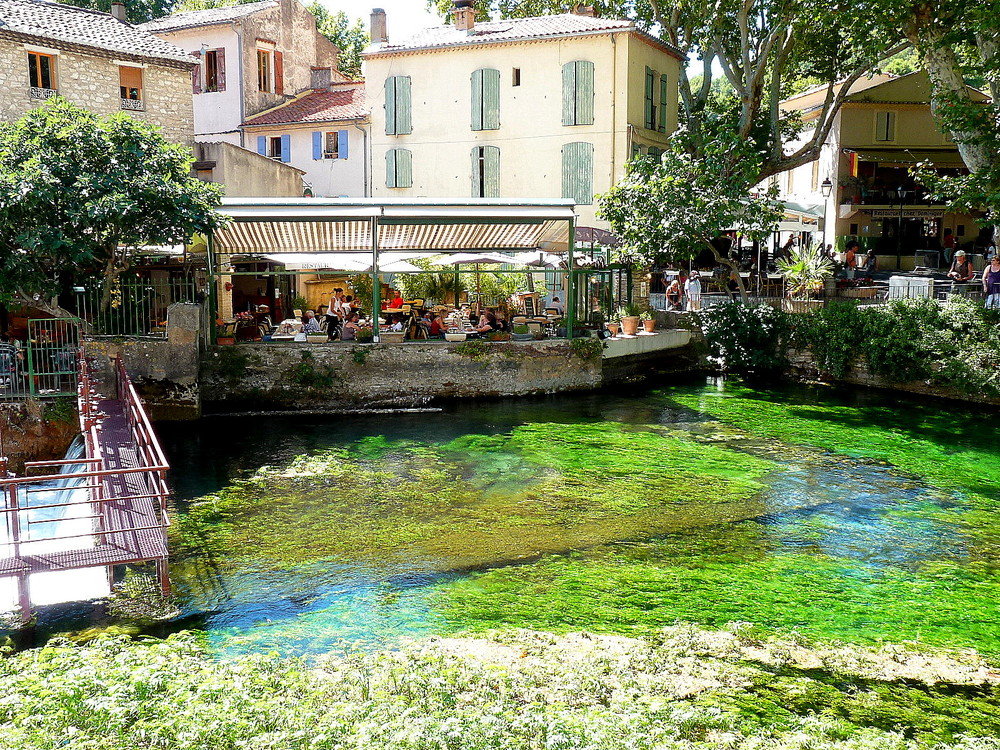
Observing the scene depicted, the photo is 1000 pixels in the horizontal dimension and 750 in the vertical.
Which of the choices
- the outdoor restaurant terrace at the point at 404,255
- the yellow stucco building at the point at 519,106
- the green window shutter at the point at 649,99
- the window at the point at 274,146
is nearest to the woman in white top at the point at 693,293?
the outdoor restaurant terrace at the point at 404,255

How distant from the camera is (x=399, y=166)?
29578 millimetres

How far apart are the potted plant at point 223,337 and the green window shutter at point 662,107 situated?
1595 cm

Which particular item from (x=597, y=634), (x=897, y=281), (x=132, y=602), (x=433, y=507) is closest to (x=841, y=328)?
(x=897, y=281)

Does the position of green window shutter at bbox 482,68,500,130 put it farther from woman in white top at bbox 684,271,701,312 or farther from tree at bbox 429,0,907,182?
woman in white top at bbox 684,271,701,312

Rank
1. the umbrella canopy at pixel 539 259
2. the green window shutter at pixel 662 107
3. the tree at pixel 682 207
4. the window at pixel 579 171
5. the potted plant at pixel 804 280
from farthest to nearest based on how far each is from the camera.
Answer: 1. the green window shutter at pixel 662 107
2. the window at pixel 579 171
3. the potted plant at pixel 804 280
4. the tree at pixel 682 207
5. the umbrella canopy at pixel 539 259

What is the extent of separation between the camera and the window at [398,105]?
1151 inches

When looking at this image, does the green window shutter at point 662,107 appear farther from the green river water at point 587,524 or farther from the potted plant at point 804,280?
the green river water at point 587,524

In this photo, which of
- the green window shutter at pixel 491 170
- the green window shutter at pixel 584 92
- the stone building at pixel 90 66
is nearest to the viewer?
the stone building at pixel 90 66

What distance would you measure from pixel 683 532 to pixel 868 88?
2515 centimetres

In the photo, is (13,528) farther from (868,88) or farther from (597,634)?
(868,88)

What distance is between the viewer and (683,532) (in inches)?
442

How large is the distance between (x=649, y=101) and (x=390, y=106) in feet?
26.2

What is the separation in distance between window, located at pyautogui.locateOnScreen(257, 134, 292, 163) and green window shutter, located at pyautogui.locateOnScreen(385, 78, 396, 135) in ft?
11.8

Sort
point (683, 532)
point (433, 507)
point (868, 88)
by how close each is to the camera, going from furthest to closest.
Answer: point (868, 88), point (433, 507), point (683, 532)
